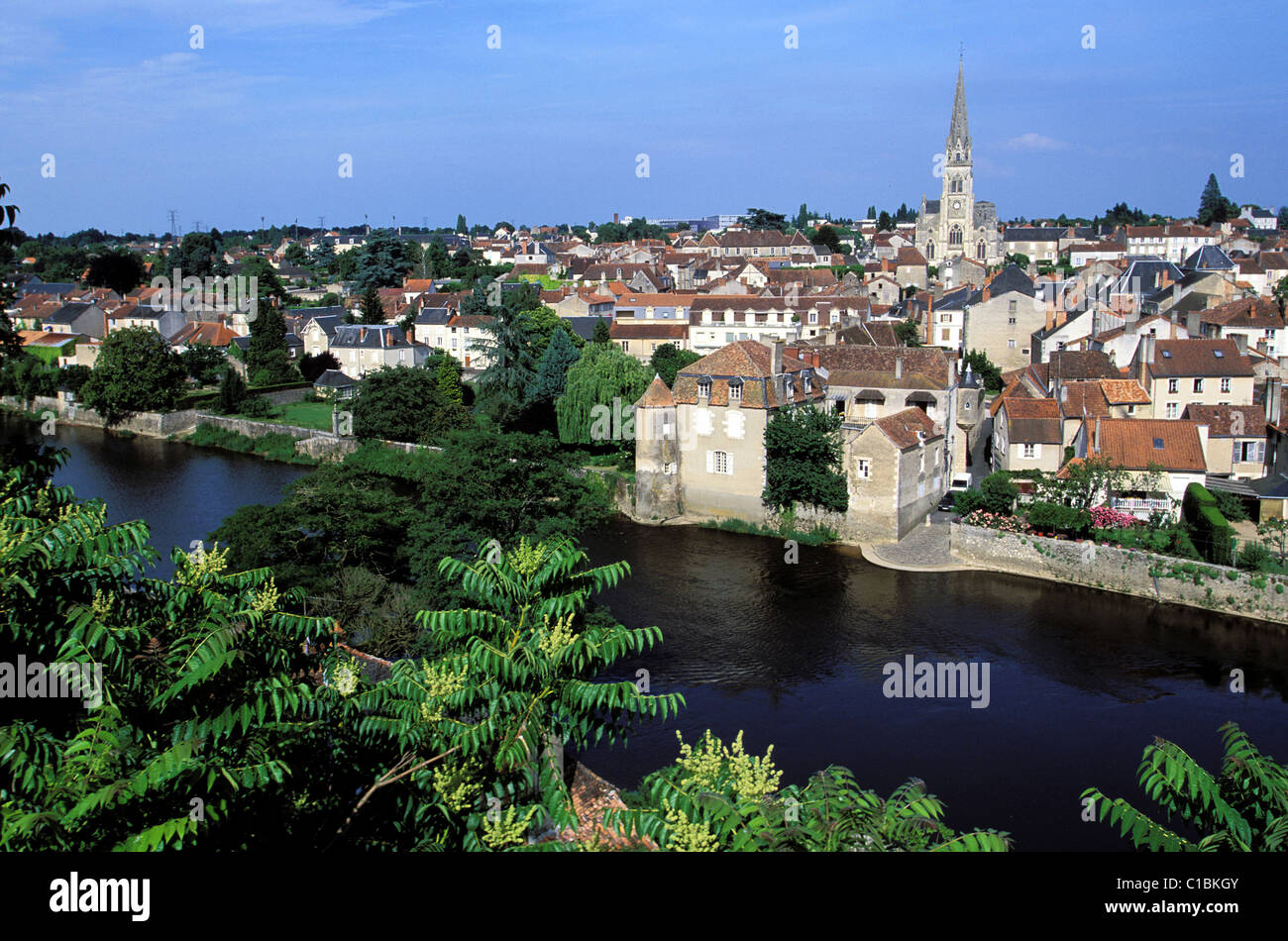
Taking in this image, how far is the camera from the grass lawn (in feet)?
174

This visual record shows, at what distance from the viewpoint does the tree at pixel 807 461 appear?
34.0 m

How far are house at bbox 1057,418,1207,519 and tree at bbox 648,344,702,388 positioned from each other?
21.2 metres

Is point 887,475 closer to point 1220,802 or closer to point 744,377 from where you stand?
point 744,377

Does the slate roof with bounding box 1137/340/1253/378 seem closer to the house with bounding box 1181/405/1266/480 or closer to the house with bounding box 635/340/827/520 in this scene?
the house with bounding box 1181/405/1266/480

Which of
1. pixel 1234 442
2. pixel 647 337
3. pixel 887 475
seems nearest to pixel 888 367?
pixel 887 475

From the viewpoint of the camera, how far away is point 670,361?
52.8m

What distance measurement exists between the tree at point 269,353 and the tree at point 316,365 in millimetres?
908

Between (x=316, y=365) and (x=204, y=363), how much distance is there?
650cm

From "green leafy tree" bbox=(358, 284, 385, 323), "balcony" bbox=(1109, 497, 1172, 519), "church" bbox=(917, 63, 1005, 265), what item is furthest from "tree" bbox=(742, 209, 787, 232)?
"balcony" bbox=(1109, 497, 1172, 519)

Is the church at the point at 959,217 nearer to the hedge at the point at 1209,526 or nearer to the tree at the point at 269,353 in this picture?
the tree at the point at 269,353

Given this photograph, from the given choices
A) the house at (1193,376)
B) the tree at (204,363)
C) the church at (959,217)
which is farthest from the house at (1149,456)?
the church at (959,217)

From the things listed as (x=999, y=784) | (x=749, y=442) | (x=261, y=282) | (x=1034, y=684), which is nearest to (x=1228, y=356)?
(x=749, y=442)

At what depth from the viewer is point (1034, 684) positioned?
23.4 metres
